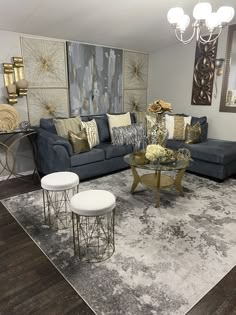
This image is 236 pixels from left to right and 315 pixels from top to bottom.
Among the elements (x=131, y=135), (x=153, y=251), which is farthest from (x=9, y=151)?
(x=153, y=251)

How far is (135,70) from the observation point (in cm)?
508

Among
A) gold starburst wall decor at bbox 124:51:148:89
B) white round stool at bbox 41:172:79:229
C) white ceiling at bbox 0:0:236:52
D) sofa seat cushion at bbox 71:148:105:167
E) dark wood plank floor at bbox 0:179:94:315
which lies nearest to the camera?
dark wood plank floor at bbox 0:179:94:315

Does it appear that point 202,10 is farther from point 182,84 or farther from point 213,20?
point 182,84

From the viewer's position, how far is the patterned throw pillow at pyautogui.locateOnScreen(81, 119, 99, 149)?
380 cm

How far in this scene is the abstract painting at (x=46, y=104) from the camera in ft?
12.4

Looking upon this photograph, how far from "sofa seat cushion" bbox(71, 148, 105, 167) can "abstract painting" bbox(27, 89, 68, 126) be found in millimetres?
1005

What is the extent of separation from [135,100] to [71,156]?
8.23ft

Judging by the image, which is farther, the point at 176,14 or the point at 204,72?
the point at 204,72

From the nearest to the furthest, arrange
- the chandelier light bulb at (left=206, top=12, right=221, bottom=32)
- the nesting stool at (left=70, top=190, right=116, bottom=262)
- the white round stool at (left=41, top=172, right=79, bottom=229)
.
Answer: the nesting stool at (left=70, top=190, right=116, bottom=262)
the white round stool at (left=41, top=172, right=79, bottom=229)
the chandelier light bulb at (left=206, top=12, right=221, bottom=32)

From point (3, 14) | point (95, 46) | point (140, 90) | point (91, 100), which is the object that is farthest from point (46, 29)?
point (140, 90)

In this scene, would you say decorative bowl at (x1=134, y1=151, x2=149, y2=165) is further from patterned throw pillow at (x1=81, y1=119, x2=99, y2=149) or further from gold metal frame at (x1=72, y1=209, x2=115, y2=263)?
patterned throw pillow at (x1=81, y1=119, x2=99, y2=149)

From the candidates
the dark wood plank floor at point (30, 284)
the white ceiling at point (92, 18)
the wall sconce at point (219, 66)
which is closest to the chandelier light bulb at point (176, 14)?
the white ceiling at point (92, 18)

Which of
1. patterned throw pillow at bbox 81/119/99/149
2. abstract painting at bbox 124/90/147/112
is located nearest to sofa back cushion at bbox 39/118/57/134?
patterned throw pillow at bbox 81/119/99/149

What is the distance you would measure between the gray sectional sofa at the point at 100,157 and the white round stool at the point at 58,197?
1.80 ft
